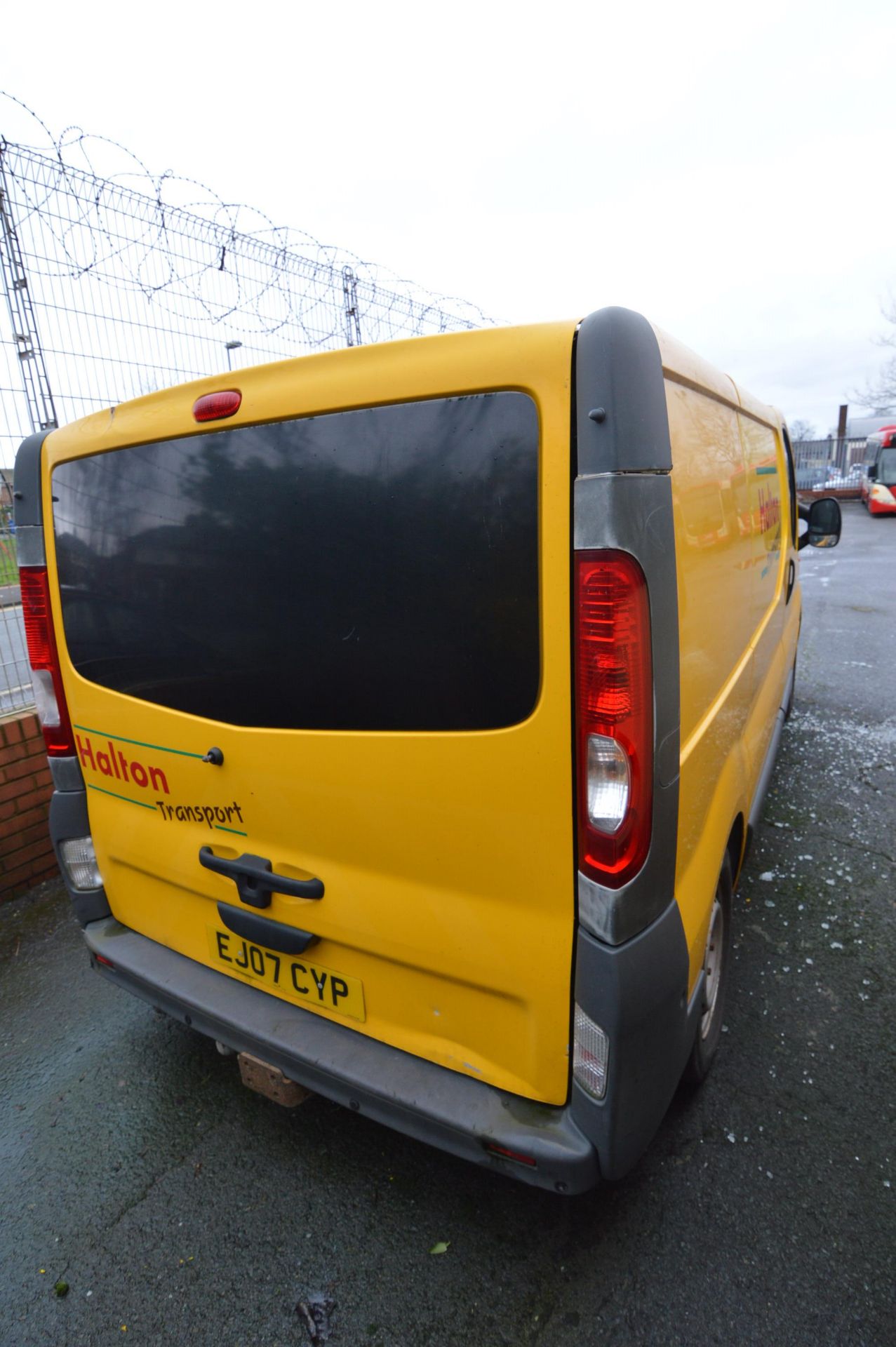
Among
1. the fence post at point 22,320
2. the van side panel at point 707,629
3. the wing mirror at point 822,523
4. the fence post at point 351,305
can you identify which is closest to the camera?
the van side panel at point 707,629

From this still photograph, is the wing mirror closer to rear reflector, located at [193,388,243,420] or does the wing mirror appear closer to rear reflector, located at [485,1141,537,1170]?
rear reflector, located at [193,388,243,420]

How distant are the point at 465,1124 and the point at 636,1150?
37cm

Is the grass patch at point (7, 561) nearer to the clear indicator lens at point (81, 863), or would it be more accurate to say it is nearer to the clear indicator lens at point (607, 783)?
the clear indicator lens at point (81, 863)

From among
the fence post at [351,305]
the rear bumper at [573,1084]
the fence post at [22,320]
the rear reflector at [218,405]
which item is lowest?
the rear bumper at [573,1084]

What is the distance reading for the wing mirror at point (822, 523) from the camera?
16.3ft

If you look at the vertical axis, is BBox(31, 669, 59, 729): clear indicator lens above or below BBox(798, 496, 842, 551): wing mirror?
below

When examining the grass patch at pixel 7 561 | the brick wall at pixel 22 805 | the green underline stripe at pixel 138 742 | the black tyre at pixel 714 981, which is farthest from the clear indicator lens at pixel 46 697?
the black tyre at pixel 714 981

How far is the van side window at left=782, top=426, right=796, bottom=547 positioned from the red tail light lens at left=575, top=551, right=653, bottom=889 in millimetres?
3489

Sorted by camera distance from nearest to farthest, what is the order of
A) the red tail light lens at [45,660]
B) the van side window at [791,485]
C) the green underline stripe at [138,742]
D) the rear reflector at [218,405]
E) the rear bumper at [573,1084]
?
1. the rear bumper at [573,1084]
2. the rear reflector at [218,405]
3. the green underline stripe at [138,742]
4. the red tail light lens at [45,660]
5. the van side window at [791,485]

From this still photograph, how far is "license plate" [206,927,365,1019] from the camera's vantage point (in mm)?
1844

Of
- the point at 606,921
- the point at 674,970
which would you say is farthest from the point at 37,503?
the point at 674,970

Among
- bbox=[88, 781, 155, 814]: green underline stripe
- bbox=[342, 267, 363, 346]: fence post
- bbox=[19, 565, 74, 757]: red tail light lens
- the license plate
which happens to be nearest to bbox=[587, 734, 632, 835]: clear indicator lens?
the license plate

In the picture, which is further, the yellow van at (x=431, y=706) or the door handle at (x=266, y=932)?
the door handle at (x=266, y=932)

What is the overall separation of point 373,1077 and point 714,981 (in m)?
1.25
